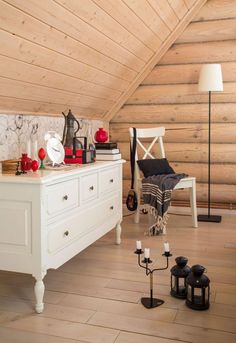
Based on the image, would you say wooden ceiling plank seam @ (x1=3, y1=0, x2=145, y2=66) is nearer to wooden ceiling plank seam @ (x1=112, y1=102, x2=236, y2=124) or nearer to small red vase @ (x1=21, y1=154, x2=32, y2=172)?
small red vase @ (x1=21, y1=154, x2=32, y2=172)

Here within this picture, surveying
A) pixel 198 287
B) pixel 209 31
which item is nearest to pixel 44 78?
pixel 198 287

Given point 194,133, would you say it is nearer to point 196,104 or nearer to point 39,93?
point 196,104

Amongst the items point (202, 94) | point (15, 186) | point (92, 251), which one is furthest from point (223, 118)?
point (15, 186)

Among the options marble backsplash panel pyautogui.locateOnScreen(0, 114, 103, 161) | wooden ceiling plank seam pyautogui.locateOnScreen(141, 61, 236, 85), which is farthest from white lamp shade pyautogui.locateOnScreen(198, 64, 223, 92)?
marble backsplash panel pyautogui.locateOnScreen(0, 114, 103, 161)

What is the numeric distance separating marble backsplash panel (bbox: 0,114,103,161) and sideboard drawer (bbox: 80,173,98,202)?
1.39ft

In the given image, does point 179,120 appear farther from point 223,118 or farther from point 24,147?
point 24,147

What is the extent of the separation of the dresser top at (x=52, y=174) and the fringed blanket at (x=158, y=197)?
2.84ft

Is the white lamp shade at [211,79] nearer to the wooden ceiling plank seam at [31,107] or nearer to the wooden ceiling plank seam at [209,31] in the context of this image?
the wooden ceiling plank seam at [209,31]

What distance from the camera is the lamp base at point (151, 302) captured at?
2.40 metres

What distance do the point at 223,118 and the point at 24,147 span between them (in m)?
2.39

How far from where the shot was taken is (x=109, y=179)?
3.35m

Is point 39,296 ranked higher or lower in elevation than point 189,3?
lower

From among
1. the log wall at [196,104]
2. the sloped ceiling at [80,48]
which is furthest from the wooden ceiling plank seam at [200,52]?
the sloped ceiling at [80,48]

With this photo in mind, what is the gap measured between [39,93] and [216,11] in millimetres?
2402
